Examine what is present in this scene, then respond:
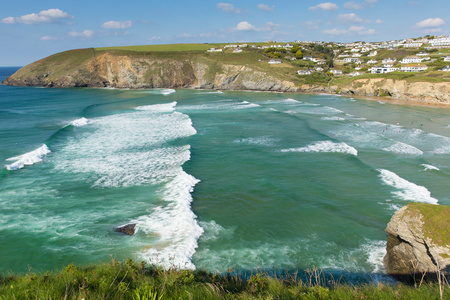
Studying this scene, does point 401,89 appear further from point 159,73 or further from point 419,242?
point 159,73

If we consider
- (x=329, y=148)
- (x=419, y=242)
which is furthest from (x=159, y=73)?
(x=419, y=242)

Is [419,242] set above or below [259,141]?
below

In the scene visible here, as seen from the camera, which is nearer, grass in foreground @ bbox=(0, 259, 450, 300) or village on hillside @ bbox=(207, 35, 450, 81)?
grass in foreground @ bbox=(0, 259, 450, 300)

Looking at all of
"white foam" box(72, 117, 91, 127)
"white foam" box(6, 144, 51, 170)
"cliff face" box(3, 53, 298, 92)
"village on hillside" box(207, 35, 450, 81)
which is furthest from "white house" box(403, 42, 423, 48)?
"white foam" box(6, 144, 51, 170)

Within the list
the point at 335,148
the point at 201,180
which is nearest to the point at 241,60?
the point at 335,148

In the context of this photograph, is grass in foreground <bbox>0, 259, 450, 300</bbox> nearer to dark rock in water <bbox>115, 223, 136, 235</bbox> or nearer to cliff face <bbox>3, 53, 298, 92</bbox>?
dark rock in water <bbox>115, 223, 136, 235</bbox>

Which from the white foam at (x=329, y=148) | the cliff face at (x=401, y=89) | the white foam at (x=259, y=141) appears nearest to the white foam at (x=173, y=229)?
the white foam at (x=259, y=141)
